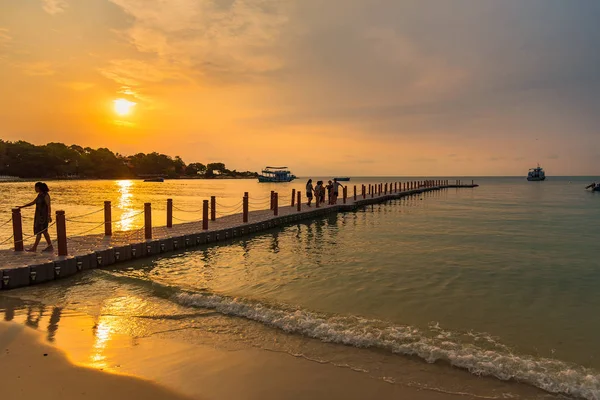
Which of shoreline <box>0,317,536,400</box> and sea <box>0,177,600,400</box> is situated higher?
shoreline <box>0,317,536,400</box>

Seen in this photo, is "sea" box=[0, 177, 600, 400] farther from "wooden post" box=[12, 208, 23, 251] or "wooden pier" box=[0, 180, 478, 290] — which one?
"wooden post" box=[12, 208, 23, 251]

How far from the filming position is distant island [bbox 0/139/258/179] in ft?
372

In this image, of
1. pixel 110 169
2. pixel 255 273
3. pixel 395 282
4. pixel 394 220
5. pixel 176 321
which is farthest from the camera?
pixel 110 169

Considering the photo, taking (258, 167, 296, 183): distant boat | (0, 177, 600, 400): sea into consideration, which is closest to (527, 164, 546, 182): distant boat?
(258, 167, 296, 183): distant boat

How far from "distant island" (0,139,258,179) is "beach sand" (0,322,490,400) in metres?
131

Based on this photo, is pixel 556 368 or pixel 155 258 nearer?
pixel 556 368

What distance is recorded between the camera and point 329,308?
8.81 meters

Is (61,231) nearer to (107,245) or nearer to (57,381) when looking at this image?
(107,245)

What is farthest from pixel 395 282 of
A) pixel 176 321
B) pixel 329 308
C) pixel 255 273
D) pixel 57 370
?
pixel 57 370

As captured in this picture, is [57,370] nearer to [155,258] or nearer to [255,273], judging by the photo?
[255,273]

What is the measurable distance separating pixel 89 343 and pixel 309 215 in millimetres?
21527

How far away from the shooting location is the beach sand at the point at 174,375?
504cm

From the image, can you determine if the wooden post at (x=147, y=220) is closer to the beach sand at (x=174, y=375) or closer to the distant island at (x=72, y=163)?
the beach sand at (x=174, y=375)

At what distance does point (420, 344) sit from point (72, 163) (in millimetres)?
146582
